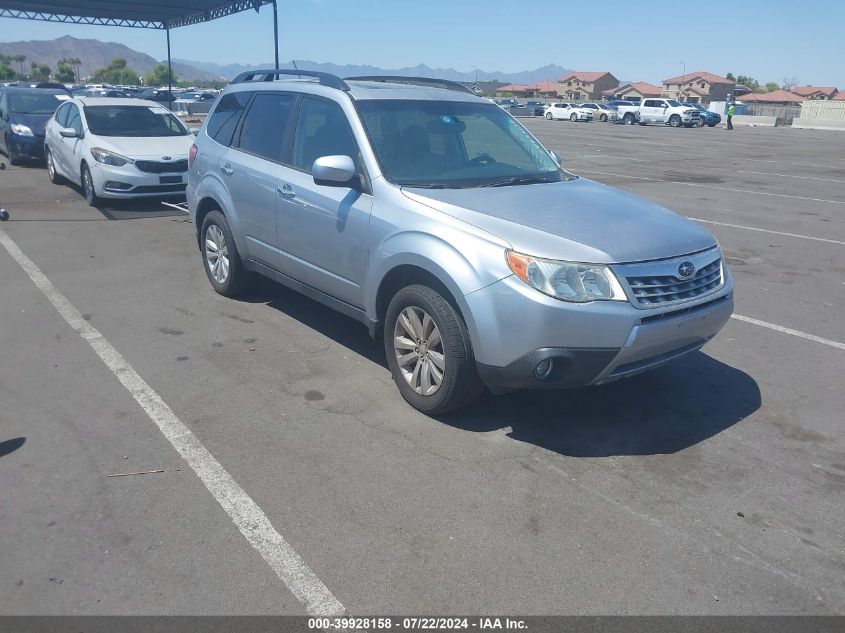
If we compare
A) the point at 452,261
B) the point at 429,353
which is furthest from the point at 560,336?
the point at 429,353

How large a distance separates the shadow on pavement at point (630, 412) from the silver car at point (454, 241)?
0.44 metres

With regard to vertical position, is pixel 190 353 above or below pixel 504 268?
below

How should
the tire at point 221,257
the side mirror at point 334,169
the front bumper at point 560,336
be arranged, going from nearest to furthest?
1. the front bumper at point 560,336
2. the side mirror at point 334,169
3. the tire at point 221,257

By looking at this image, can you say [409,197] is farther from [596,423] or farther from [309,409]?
[596,423]

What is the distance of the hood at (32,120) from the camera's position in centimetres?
1591

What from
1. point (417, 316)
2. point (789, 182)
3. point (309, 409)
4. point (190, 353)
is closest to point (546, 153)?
point (417, 316)

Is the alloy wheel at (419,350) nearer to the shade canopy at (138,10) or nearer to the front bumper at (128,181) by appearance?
the front bumper at (128,181)

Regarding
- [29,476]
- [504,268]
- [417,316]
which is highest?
[504,268]

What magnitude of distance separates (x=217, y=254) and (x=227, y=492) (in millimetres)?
3708

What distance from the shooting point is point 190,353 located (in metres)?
5.71

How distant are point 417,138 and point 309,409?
2.07m

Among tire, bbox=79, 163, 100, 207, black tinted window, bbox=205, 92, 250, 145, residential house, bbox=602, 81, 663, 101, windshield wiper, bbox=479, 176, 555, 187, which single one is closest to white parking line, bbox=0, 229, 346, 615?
black tinted window, bbox=205, 92, 250, 145

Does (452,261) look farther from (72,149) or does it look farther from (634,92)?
(634,92)

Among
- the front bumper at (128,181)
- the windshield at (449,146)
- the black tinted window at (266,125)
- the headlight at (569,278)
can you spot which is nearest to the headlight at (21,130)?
the front bumper at (128,181)
